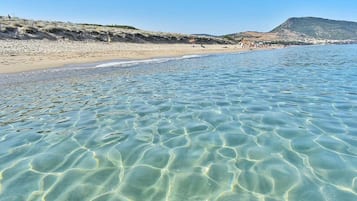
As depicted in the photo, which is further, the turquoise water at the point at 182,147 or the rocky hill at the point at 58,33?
the rocky hill at the point at 58,33

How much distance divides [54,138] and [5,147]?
762 mm

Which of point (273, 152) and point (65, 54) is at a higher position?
point (273, 152)

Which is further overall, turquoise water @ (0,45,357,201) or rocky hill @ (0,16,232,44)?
rocky hill @ (0,16,232,44)

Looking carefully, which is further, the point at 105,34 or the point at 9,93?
the point at 105,34

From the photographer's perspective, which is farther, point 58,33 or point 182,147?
point 58,33

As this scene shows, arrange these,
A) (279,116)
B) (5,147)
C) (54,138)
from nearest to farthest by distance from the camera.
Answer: (5,147) < (54,138) < (279,116)

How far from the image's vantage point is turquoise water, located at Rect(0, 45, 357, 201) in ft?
10.8

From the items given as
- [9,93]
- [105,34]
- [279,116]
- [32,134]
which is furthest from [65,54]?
[279,116]

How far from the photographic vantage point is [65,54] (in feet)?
73.3

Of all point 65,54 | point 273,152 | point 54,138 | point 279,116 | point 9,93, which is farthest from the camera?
point 65,54

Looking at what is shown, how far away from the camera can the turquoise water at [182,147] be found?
3295 millimetres

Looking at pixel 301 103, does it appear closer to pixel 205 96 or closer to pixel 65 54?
pixel 205 96

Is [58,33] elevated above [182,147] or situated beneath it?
situated beneath

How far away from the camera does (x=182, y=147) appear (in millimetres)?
4457
